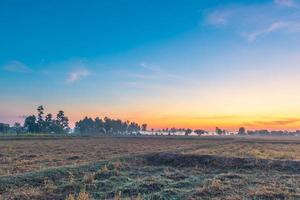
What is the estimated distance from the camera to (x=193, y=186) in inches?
760

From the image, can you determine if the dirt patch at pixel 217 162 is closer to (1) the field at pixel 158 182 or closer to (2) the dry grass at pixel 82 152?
(1) the field at pixel 158 182

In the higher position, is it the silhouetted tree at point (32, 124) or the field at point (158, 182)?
the silhouetted tree at point (32, 124)

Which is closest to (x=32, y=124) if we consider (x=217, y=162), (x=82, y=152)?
(x=82, y=152)

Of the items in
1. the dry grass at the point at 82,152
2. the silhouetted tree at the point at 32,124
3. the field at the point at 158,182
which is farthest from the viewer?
the silhouetted tree at the point at 32,124

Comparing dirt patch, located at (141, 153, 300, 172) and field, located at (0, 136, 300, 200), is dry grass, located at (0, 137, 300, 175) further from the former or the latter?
dirt patch, located at (141, 153, 300, 172)

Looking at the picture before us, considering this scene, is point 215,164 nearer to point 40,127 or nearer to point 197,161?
point 197,161

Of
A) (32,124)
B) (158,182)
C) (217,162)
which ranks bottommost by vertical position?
(158,182)

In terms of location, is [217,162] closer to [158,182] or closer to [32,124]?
[158,182]

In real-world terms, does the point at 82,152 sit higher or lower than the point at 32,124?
lower

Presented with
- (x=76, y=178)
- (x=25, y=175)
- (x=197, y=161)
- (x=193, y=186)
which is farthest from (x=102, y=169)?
(x=197, y=161)

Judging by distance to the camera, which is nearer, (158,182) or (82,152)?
(158,182)

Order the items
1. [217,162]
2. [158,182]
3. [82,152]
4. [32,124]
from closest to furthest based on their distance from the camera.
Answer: [158,182]
[217,162]
[82,152]
[32,124]

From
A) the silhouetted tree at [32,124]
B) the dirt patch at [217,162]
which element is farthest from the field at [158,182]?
the silhouetted tree at [32,124]

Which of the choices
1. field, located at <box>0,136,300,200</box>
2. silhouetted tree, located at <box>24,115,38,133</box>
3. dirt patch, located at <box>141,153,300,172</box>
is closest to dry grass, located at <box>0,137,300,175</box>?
field, located at <box>0,136,300,200</box>
